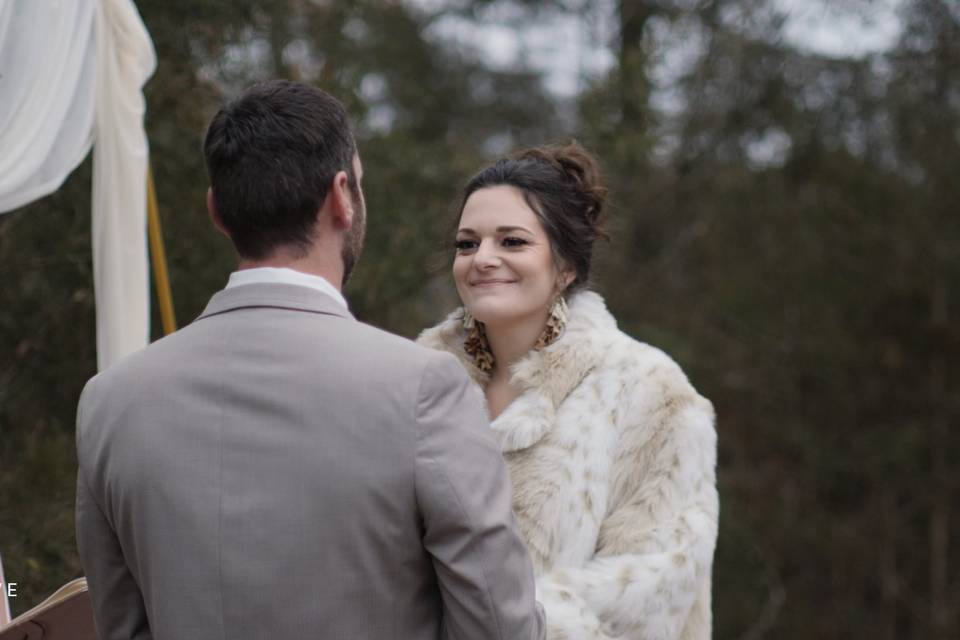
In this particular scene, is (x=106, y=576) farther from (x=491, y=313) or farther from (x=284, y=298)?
(x=491, y=313)

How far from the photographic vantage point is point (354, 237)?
5.34 ft

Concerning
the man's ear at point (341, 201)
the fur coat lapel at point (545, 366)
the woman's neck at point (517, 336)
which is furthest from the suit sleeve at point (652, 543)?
the man's ear at point (341, 201)

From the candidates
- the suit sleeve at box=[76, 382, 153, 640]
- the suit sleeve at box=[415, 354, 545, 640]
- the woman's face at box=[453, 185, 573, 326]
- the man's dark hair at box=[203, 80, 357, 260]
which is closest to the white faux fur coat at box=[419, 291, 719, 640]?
the woman's face at box=[453, 185, 573, 326]

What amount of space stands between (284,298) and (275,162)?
18cm

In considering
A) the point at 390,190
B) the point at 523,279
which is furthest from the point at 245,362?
the point at 390,190

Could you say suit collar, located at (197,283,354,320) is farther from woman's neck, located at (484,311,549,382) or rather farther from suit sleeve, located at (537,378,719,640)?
woman's neck, located at (484,311,549,382)

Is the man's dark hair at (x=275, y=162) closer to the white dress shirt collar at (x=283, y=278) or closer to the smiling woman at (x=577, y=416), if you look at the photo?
the white dress shirt collar at (x=283, y=278)

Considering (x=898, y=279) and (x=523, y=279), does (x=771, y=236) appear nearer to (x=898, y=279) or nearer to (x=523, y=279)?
(x=898, y=279)

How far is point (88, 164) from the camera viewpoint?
4531 millimetres

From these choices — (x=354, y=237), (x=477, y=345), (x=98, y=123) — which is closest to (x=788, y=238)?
(x=98, y=123)

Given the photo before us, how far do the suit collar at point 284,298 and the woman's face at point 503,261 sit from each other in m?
0.83

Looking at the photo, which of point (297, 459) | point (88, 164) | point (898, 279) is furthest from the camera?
point (898, 279)

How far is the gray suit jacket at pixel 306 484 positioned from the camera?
4.85ft

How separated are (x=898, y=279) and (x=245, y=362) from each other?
7.56 meters
